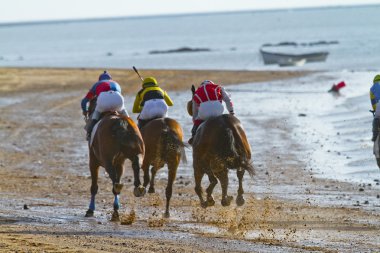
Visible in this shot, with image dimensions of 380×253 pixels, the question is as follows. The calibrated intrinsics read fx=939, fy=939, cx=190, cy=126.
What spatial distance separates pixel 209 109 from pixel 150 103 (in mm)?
1565

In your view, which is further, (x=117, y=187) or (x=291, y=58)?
(x=291, y=58)

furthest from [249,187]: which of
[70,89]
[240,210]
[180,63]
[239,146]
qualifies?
[180,63]

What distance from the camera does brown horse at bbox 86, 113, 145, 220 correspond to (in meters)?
13.7

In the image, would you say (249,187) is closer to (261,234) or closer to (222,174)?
(222,174)

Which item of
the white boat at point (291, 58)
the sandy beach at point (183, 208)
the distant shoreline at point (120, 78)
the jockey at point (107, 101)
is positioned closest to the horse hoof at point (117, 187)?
the sandy beach at point (183, 208)

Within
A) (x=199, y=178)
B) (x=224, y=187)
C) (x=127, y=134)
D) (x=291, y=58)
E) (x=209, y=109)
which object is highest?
(x=291, y=58)

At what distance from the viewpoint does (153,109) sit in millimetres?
15977

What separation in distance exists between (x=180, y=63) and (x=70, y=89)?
102ft

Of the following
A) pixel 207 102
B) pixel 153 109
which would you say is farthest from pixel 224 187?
pixel 153 109

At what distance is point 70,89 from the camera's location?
148ft

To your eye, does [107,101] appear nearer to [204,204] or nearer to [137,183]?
[137,183]

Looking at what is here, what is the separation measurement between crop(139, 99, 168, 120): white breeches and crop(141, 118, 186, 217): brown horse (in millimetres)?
567

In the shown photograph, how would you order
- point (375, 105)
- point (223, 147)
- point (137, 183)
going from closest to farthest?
1. point (223, 147)
2. point (137, 183)
3. point (375, 105)

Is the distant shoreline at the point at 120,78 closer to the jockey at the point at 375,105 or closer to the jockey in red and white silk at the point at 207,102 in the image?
the jockey at the point at 375,105
